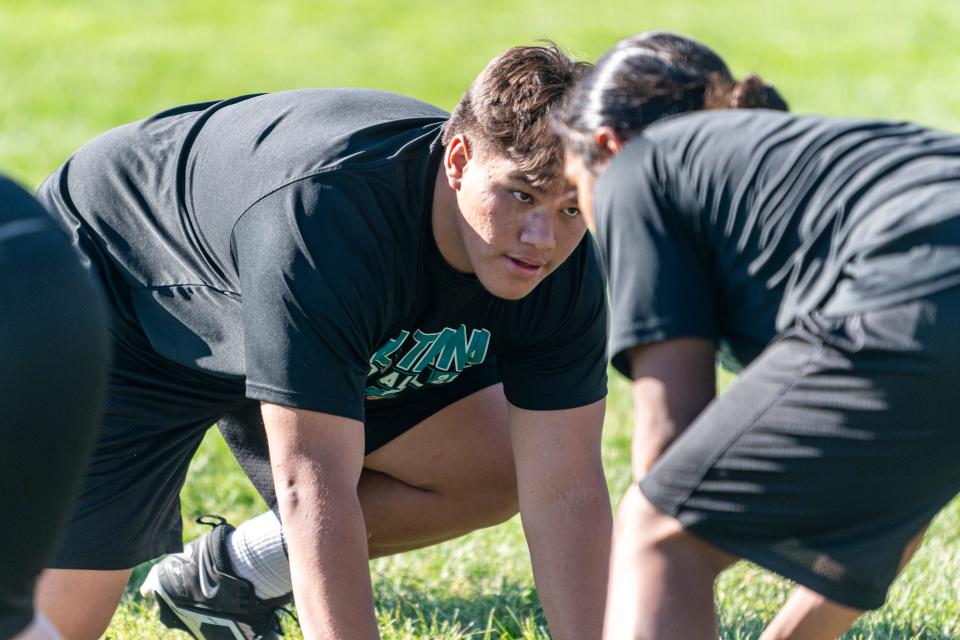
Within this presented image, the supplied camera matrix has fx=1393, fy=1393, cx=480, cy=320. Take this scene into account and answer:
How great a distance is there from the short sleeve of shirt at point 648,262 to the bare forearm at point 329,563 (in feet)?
2.29

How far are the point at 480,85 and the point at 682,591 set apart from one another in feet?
3.80

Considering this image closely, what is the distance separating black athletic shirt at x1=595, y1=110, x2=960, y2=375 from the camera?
2.25m

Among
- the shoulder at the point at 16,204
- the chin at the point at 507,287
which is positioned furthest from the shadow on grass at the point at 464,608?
the shoulder at the point at 16,204

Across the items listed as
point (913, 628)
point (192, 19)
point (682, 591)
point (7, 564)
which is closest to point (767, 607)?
point (913, 628)

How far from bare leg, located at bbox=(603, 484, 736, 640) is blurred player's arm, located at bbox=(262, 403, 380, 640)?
21.8 inches

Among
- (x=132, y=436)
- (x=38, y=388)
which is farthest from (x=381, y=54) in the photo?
(x=38, y=388)

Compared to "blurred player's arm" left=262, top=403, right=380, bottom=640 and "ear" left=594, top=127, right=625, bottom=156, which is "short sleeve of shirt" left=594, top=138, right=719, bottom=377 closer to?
"ear" left=594, top=127, right=625, bottom=156

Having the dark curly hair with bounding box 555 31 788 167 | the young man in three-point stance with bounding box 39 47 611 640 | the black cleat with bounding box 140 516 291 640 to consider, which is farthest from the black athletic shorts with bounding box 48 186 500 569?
the dark curly hair with bounding box 555 31 788 167

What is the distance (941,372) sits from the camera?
7.31 ft

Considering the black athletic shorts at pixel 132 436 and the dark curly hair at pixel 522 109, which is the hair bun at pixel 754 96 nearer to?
the dark curly hair at pixel 522 109

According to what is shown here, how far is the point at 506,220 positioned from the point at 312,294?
1.47 feet

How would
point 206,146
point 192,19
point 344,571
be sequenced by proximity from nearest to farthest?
point 344,571 → point 206,146 → point 192,19

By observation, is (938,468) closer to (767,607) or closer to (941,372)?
(941,372)

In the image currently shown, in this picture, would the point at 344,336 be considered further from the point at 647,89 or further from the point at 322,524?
the point at 647,89
